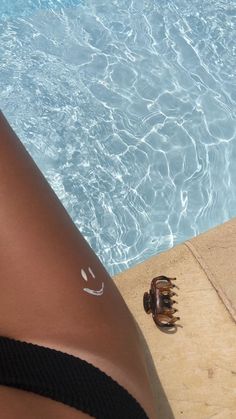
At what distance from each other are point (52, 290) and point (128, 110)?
376 cm

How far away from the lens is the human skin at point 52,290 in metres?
1.42

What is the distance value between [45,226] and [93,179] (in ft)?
10.1

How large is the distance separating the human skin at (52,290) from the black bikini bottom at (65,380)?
0.07 m

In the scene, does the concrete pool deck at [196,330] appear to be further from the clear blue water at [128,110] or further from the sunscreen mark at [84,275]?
the clear blue water at [128,110]

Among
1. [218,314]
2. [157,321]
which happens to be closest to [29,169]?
[157,321]

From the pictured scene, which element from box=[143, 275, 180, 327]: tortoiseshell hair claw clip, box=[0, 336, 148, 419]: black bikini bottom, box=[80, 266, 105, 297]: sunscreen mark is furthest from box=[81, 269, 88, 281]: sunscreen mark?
box=[143, 275, 180, 327]: tortoiseshell hair claw clip

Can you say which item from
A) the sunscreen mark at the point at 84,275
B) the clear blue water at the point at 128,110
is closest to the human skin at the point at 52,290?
the sunscreen mark at the point at 84,275

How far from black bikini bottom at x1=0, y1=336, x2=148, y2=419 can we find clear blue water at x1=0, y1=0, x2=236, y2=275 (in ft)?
9.59

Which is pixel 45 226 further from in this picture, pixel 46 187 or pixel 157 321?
pixel 157 321

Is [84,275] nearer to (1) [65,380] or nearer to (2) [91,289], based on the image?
(2) [91,289]

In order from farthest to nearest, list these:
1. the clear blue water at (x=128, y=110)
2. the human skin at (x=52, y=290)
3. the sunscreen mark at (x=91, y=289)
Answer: the clear blue water at (x=128, y=110), the sunscreen mark at (x=91, y=289), the human skin at (x=52, y=290)

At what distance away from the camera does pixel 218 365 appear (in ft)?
7.46

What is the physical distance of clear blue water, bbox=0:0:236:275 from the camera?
14.9 feet

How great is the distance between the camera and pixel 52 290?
1.47 metres
